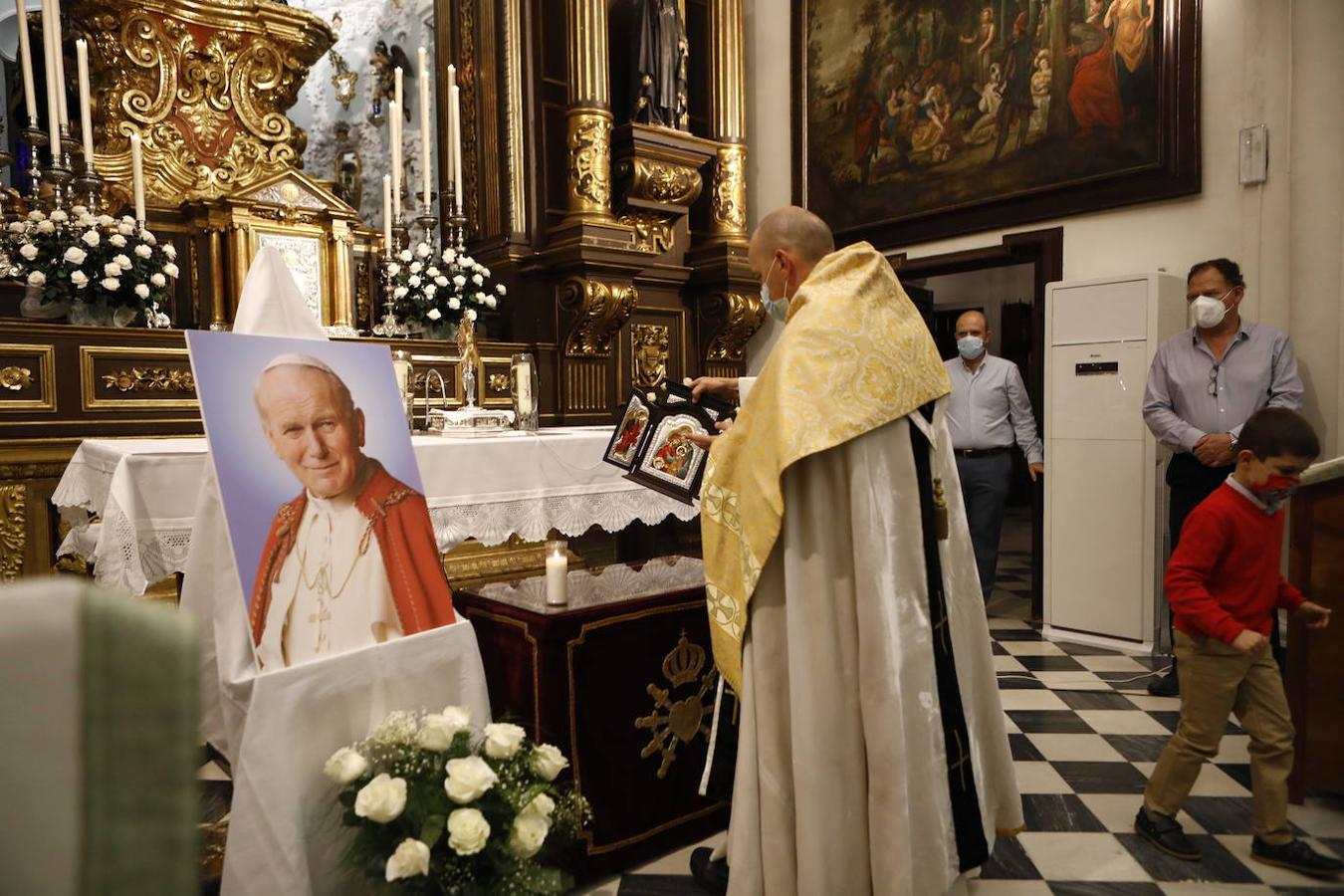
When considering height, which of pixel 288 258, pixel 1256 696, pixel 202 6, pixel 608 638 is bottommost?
pixel 1256 696

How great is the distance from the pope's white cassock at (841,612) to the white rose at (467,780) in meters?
0.60

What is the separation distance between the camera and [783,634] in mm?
2061

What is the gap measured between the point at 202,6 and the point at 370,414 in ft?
13.6

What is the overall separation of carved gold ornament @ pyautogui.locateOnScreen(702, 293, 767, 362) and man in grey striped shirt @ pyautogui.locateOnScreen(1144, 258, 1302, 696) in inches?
108

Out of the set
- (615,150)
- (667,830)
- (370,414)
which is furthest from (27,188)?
(667,830)

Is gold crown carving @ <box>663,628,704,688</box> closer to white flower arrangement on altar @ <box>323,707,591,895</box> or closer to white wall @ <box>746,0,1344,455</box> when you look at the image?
white flower arrangement on altar @ <box>323,707,591,895</box>

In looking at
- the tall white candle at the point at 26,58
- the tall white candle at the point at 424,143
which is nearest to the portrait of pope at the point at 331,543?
the tall white candle at the point at 424,143

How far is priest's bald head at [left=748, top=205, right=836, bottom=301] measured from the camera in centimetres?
226

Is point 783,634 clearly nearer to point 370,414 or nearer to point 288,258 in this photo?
point 370,414

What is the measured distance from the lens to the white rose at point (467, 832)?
1.72 meters

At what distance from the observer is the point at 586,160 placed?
18.8ft

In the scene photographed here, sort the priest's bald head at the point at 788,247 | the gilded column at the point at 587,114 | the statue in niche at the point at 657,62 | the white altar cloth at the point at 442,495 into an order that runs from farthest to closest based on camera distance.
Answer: the statue in niche at the point at 657,62 < the gilded column at the point at 587,114 < the white altar cloth at the point at 442,495 < the priest's bald head at the point at 788,247

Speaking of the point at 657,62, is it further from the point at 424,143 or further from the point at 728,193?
the point at 424,143

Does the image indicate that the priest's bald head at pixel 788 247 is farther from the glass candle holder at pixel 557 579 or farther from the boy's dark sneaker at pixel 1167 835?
the boy's dark sneaker at pixel 1167 835
